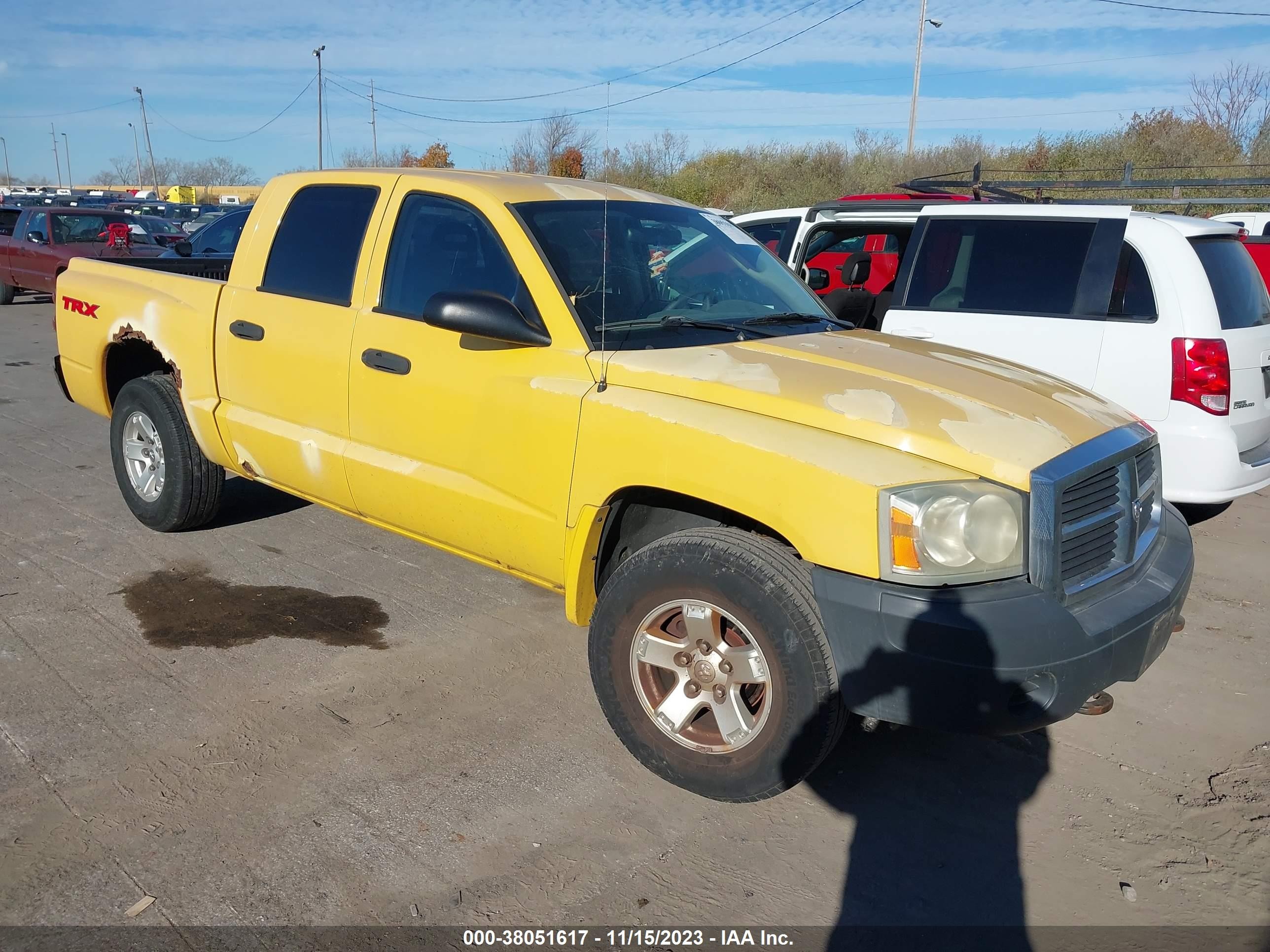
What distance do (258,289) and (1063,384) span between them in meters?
3.53

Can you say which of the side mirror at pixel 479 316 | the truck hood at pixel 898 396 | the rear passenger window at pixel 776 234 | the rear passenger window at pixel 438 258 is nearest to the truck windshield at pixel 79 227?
the rear passenger window at pixel 776 234

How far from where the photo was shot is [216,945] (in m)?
2.53

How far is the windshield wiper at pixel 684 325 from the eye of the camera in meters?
3.71

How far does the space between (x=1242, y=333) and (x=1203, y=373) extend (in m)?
0.42

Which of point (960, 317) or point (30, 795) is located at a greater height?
point (960, 317)

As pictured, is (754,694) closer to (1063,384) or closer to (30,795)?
(1063,384)

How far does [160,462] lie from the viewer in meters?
5.49

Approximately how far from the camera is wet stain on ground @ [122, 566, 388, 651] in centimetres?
435

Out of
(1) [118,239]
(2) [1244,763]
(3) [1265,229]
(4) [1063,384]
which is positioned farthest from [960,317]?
(1) [118,239]

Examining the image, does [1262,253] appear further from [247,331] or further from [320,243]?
[247,331]

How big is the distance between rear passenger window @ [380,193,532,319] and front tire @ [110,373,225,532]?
1774 mm

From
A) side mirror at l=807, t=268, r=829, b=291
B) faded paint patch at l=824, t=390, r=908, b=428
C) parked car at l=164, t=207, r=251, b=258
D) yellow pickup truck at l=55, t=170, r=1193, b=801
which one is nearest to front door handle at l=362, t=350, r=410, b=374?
yellow pickup truck at l=55, t=170, r=1193, b=801

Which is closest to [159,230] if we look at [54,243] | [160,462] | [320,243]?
[54,243]

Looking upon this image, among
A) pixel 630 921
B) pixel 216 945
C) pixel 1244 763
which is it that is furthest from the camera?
pixel 1244 763
